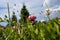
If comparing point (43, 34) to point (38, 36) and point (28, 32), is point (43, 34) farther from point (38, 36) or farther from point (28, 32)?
point (28, 32)

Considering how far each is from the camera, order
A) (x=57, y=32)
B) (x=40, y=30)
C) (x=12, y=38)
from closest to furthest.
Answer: (x=57, y=32) → (x=40, y=30) → (x=12, y=38)

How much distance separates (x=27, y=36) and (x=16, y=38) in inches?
8.6

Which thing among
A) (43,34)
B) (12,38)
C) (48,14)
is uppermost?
(48,14)

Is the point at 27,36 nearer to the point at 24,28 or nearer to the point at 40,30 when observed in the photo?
the point at 24,28

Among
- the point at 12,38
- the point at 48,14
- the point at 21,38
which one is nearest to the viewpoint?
the point at 48,14

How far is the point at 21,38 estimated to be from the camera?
245 centimetres

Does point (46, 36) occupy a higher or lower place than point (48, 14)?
lower

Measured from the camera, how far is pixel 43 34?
1.98 metres

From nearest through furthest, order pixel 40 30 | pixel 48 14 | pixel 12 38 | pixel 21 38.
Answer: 1. pixel 40 30
2. pixel 48 14
3. pixel 21 38
4. pixel 12 38

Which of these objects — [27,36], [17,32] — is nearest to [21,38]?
[27,36]

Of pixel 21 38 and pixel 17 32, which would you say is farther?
pixel 17 32

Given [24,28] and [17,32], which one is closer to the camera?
[24,28]

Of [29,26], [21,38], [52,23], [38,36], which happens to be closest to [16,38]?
[21,38]

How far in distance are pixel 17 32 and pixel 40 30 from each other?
28.8 inches
